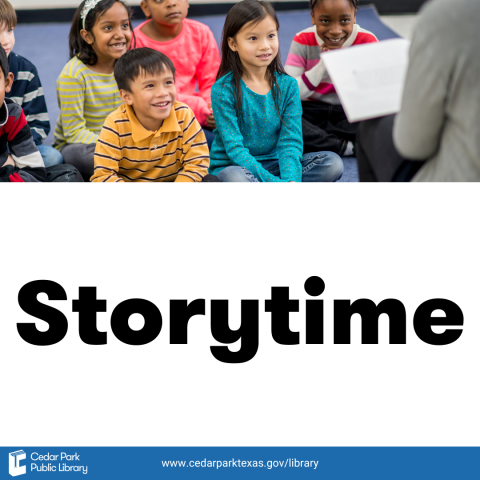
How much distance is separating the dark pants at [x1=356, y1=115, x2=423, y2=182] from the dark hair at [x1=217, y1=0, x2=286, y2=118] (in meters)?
0.64

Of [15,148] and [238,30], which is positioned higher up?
[238,30]

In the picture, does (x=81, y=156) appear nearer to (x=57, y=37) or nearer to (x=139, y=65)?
(x=139, y=65)

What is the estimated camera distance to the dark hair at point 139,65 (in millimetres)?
1314

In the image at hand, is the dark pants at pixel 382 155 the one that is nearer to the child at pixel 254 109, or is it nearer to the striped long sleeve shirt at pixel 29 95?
A: the child at pixel 254 109

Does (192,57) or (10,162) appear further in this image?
(192,57)

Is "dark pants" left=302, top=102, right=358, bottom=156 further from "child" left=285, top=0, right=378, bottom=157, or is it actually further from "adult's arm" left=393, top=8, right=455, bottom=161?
"adult's arm" left=393, top=8, right=455, bottom=161

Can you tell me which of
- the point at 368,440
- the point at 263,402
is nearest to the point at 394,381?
the point at 368,440

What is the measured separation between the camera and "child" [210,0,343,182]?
1.38 m

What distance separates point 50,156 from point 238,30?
0.71 metres

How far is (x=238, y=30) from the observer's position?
4.54 feet

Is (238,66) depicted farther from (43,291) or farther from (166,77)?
(43,291)
